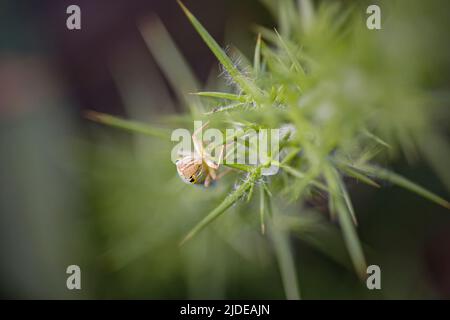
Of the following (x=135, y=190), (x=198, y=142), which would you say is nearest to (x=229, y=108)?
(x=198, y=142)

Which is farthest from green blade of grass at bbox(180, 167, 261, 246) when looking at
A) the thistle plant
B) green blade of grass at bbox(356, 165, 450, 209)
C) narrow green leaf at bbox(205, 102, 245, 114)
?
green blade of grass at bbox(356, 165, 450, 209)

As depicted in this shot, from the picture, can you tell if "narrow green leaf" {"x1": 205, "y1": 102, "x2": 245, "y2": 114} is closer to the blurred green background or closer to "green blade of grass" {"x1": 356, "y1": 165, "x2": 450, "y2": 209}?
"green blade of grass" {"x1": 356, "y1": 165, "x2": 450, "y2": 209}

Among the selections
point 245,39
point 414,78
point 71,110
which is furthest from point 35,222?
point 414,78

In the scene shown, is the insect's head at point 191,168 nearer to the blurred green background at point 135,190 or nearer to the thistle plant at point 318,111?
the thistle plant at point 318,111

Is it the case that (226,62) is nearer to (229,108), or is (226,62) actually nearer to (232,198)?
(229,108)
